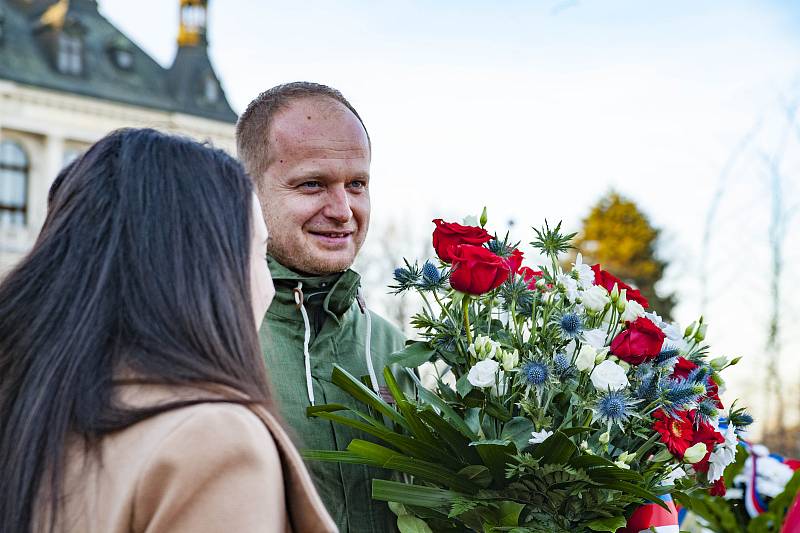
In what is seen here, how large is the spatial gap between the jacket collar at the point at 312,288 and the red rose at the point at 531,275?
0.45 metres

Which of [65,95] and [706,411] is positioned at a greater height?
[65,95]

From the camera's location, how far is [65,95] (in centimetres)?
2723

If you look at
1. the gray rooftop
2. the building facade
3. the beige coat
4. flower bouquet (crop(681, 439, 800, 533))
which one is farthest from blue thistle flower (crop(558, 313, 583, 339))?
the gray rooftop

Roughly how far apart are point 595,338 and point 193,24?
29548 millimetres

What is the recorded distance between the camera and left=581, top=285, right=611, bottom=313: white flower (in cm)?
214

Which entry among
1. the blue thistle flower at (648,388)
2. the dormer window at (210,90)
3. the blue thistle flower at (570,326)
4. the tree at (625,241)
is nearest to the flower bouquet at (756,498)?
the blue thistle flower at (648,388)

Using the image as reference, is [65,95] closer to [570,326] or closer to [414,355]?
[414,355]

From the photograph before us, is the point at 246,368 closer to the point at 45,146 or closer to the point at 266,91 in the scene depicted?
the point at 266,91

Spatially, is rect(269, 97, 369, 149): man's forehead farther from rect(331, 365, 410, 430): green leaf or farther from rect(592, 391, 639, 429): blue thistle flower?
rect(592, 391, 639, 429): blue thistle flower

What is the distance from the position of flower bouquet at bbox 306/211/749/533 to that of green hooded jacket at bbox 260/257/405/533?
127 millimetres

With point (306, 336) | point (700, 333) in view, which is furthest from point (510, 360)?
point (306, 336)

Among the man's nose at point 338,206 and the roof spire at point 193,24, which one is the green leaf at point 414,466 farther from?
the roof spire at point 193,24

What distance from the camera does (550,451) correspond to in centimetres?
192

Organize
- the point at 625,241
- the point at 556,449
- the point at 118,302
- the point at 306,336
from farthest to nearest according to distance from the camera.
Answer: the point at 625,241, the point at 306,336, the point at 556,449, the point at 118,302
